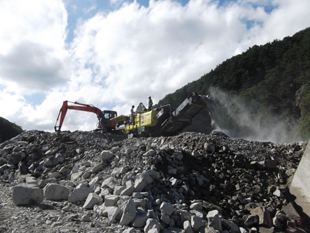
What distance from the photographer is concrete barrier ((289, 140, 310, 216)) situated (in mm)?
5742

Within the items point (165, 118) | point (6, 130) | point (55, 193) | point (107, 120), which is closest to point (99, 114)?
point (107, 120)

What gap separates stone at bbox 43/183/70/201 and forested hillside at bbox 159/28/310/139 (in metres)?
16.5

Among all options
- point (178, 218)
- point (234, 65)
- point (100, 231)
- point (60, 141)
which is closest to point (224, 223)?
point (178, 218)

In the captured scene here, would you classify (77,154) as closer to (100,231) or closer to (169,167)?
(169,167)

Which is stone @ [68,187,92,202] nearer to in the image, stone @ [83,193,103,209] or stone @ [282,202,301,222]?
stone @ [83,193,103,209]

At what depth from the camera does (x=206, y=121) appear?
34.3 metres

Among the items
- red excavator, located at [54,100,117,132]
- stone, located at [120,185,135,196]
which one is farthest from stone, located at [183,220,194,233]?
red excavator, located at [54,100,117,132]

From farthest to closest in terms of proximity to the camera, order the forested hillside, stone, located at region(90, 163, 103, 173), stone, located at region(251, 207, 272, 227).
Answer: the forested hillside
stone, located at region(90, 163, 103, 173)
stone, located at region(251, 207, 272, 227)

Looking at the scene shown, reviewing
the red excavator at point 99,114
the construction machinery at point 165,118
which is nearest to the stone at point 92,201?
the construction machinery at point 165,118

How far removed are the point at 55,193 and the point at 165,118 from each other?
7.11 metres

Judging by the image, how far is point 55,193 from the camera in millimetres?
6043

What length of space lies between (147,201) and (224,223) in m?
1.58

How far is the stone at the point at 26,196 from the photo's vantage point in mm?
5457

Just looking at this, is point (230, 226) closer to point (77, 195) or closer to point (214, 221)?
point (214, 221)
